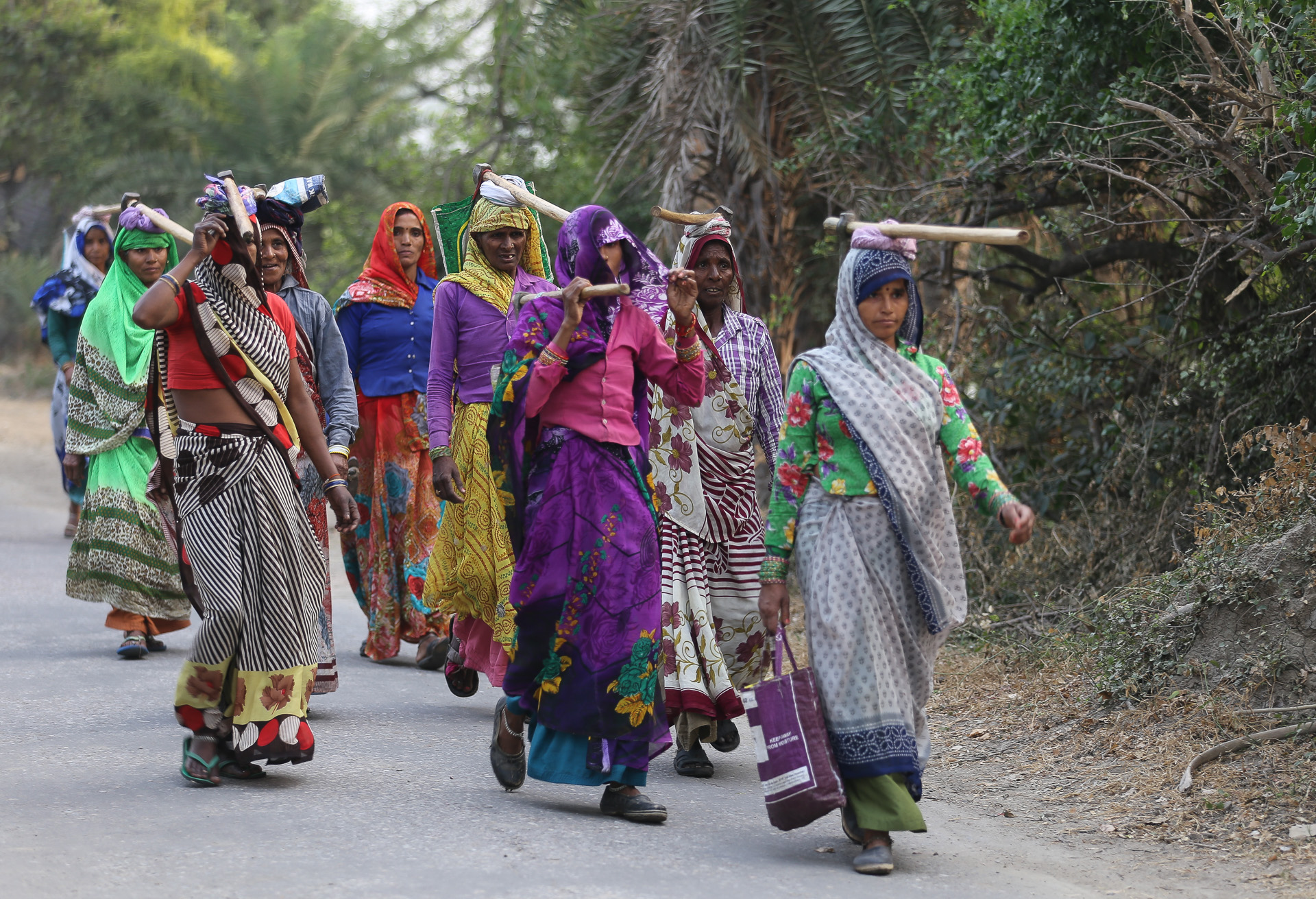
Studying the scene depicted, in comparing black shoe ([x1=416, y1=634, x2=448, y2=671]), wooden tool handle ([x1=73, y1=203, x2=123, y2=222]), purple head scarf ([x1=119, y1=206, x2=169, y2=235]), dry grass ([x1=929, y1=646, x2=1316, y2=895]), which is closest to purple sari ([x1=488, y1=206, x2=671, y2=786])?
dry grass ([x1=929, y1=646, x2=1316, y2=895])


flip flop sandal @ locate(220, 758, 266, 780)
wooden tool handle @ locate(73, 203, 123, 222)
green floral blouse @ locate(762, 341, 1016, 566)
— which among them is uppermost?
wooden tool handle @ locate(73, 203, 123, 222)

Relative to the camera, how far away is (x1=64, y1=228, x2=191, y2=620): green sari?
813cm

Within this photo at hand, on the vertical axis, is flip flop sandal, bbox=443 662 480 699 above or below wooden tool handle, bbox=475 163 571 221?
below

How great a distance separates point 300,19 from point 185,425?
27.9m

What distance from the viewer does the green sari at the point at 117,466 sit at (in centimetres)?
813

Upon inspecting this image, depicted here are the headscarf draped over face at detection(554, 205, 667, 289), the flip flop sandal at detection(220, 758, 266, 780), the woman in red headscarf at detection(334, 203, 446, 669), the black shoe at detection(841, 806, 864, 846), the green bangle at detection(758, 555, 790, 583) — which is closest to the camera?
the black shoe at detection(841, 806, 864, 846)

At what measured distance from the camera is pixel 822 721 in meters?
4.51

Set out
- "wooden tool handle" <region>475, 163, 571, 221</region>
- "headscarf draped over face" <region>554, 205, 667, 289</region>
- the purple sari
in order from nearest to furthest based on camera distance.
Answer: the purple sari
"headscarf draped over face" <region>554, 205, 667, 289</region>
"wooden tool handle" <region>475, 163, 571, 221</region>

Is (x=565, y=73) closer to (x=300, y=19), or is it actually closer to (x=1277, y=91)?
(x=1277, y=91)

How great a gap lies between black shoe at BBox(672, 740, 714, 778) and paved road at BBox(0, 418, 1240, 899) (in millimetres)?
124

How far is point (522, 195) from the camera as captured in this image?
6.10 meters

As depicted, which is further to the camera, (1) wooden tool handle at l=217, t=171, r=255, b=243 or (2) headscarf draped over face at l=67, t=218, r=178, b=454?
(2) headscarf draped over face at l=67, t=218, r=178, b=454

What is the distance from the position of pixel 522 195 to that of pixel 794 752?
2.80 m

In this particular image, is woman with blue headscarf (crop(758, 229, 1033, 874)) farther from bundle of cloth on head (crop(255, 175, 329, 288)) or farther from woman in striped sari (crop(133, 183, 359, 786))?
bundle of cloth on head (crop(255, 175, 329, 288))
